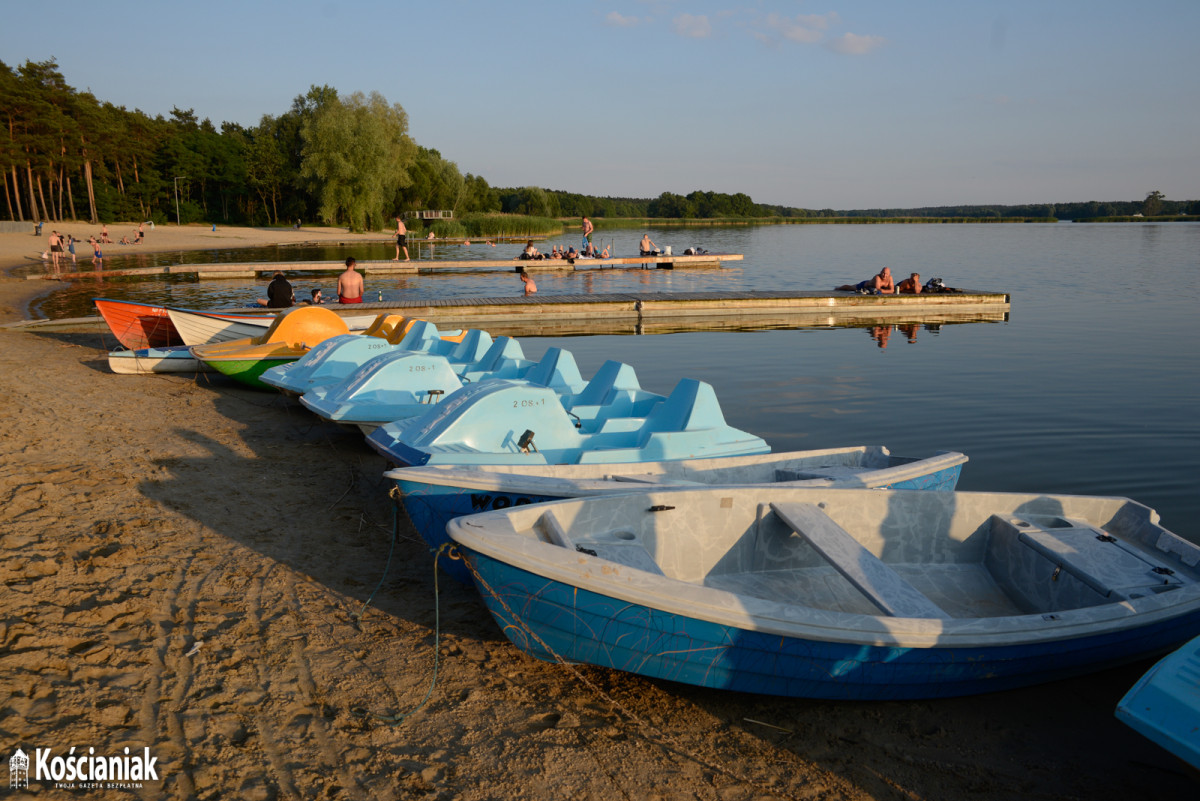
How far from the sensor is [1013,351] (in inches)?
672

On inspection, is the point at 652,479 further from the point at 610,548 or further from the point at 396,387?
the point at 396,387

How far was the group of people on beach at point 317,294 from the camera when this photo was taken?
15.2m

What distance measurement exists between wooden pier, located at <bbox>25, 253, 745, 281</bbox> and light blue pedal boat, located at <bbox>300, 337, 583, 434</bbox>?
2082 centimetres

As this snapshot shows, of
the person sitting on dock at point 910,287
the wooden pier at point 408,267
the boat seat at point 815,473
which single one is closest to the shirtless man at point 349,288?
the wooden pier at point 408,267

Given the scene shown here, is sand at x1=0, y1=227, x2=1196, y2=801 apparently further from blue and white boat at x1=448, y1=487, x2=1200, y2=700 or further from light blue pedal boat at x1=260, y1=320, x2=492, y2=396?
light blue pedal boat at x1=260, y1=320, x2=492, y2=396

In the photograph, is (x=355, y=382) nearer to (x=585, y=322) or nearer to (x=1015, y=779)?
(x=1015, y=779)

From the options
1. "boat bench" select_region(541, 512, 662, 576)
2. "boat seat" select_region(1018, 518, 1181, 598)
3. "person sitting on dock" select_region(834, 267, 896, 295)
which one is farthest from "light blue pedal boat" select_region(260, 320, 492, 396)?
"person sitting on dock" select_region(834, 267, 896, 295)

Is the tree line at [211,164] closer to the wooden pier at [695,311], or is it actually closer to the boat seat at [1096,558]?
the wooden pier at [695,311]

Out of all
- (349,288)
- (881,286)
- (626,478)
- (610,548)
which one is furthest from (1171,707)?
(881,286)

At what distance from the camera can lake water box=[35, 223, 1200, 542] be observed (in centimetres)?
947

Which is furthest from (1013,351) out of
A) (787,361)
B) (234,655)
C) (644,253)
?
(644,253)

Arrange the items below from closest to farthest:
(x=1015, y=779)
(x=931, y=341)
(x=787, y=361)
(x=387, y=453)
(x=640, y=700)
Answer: (x=1015, y=779)
(x=640, y=700)
(x=387, y=453)
(x=787, y=361)
(x=931, y=341)

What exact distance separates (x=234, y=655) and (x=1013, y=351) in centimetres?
1707

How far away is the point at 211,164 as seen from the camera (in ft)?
235
